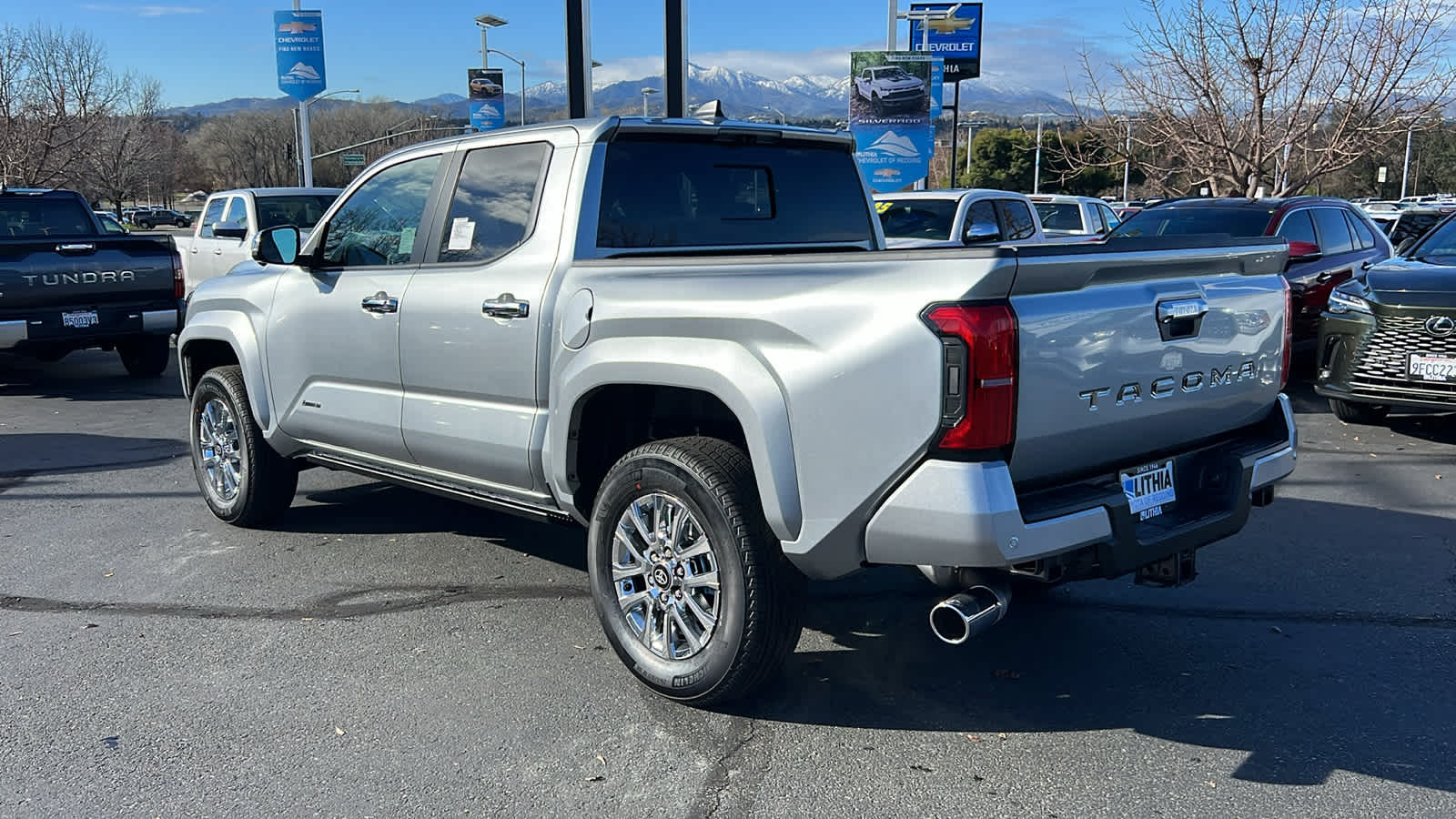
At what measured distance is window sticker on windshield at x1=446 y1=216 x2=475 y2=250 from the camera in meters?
4.78

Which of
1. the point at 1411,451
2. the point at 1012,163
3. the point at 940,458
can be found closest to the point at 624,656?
the point at 940,458

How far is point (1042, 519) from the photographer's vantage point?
3266 millimetres

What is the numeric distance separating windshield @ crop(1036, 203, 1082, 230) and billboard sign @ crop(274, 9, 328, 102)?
16.3m

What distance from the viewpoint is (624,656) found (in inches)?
162

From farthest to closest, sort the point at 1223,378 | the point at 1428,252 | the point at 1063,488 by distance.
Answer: the point at 1428,252 → the point at 1223,378 → the point at 1063,488

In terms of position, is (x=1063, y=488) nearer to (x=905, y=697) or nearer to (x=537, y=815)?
(x=905, y=697)

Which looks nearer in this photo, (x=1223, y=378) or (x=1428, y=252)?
(x=1223, y=378)

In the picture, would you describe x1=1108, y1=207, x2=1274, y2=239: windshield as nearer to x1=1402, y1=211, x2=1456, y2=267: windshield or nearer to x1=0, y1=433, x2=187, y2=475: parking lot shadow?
x1=1402, y1=211, x2=1456, y2=267: windshield

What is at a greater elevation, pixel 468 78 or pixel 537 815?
pixel 468 78

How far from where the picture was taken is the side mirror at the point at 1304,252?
1027 cm

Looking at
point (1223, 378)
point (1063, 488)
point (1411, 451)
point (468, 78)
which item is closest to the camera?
point (1063, 488)

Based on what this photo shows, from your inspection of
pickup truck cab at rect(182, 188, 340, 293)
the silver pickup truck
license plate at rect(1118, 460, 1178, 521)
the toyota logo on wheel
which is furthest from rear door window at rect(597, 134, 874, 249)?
pickup truck cab at rect(182, 188, 340, 293)

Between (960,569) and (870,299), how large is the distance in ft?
2.85

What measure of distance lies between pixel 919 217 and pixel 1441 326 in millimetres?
5273
